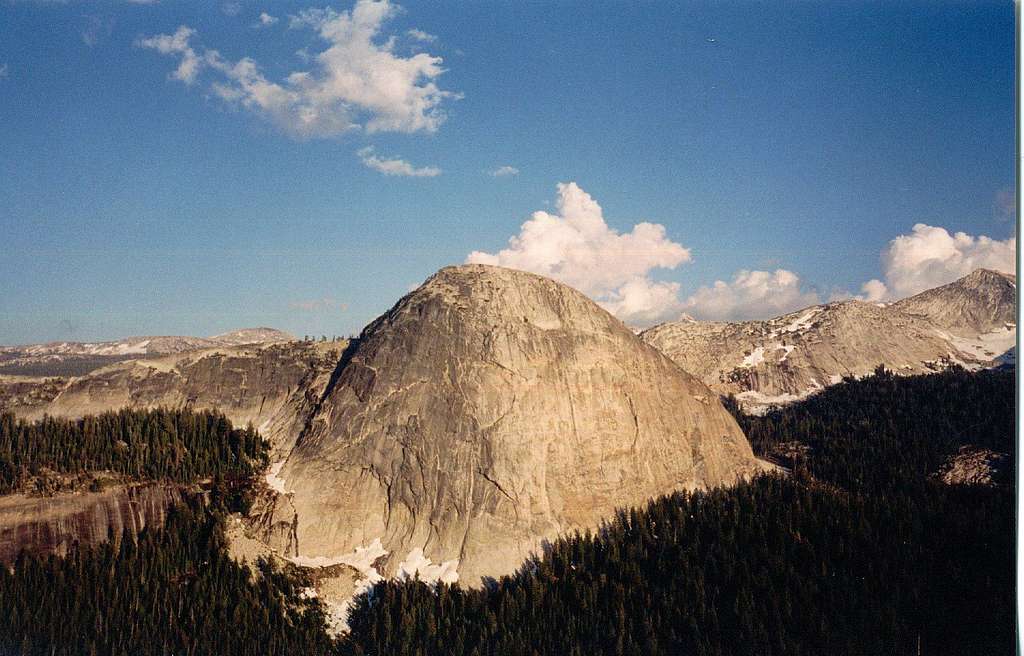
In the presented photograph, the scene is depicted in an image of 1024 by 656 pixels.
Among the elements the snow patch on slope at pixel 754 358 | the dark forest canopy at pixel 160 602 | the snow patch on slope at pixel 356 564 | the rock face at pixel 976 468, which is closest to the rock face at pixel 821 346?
the snow patch on slope at pixel 754 358

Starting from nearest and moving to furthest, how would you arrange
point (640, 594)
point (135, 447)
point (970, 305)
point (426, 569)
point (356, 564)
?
point (640, 594) < point (426, 569) < point (356, 564) < point (135, 447) < point (970, 305)

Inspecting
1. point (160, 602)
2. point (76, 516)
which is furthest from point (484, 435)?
point (76, 516)

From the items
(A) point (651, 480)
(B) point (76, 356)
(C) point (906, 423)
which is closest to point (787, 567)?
(A) point (651, 480)

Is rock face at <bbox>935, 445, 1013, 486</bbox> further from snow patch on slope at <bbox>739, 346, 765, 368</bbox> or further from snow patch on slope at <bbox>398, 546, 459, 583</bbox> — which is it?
snow patch on slope at <bbox>739, 346, 765, 368</bbox>

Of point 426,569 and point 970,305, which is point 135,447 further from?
point 970,305

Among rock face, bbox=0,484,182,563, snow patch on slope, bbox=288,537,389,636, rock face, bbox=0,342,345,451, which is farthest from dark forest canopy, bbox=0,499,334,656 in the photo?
rock face, bbox=0,342,345,451

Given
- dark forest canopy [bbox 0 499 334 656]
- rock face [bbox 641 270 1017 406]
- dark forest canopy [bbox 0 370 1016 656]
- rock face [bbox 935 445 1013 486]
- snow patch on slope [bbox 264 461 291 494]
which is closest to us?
dark forest canopy [bbox 0 499 334 656]

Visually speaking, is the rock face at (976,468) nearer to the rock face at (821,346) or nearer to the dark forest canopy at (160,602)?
the rock face at (821,346)
